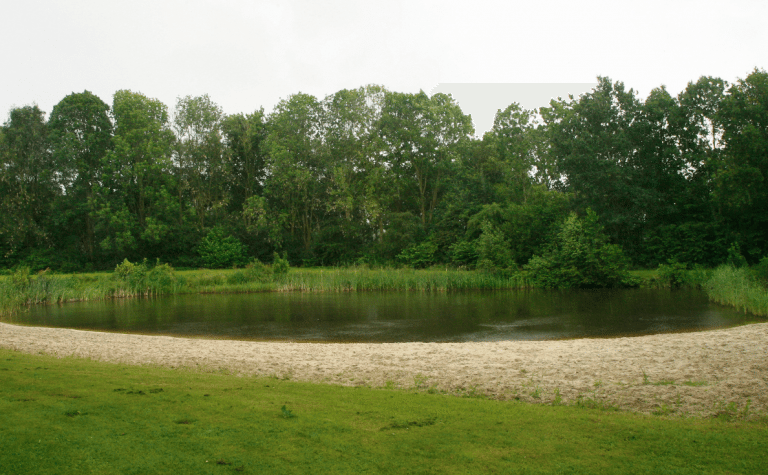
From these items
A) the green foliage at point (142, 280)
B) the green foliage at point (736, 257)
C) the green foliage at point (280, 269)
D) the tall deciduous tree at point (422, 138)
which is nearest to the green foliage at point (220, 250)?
the green foliage at point (280, 269)

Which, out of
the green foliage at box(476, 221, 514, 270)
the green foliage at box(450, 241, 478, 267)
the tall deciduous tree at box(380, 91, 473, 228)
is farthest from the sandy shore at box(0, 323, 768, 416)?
the tall deciduous tree at box(380, 91, 473, 228)

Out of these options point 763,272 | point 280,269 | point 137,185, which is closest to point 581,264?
point 763,272

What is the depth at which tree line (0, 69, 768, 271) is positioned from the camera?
39469 mm

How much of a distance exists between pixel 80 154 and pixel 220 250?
638 inches

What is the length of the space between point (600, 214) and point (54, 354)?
39440mm

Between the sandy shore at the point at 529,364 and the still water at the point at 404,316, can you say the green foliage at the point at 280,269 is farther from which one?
the sandy shore at the point at 529,364

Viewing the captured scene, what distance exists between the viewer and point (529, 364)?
9.52m

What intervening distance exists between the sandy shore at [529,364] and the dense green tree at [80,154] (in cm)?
3983

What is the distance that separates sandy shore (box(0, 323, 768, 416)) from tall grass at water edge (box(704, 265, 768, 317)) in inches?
219

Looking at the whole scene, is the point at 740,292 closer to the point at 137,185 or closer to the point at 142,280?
the point at 142,280

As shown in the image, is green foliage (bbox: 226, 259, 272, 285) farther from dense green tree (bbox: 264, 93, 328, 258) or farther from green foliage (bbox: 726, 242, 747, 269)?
green foliage (bbox: 726, 242, 747, 269)

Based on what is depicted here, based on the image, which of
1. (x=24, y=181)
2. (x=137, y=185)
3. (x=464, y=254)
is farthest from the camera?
(x=137, y=185)

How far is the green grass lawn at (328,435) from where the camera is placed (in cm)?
399

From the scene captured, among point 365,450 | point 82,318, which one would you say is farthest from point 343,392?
point 82,318
